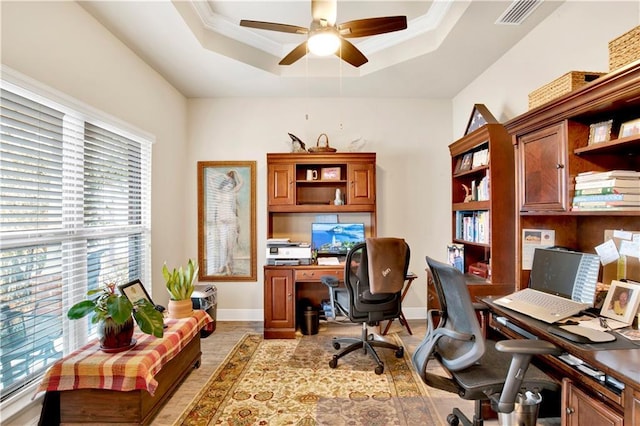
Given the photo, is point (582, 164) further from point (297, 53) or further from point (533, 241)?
point (297, 53)

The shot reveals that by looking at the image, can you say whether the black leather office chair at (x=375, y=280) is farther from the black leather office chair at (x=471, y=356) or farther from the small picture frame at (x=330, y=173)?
the small picture frame at (x=330, y=173)

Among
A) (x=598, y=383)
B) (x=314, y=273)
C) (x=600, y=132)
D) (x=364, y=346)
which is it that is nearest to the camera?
(x=598, y=383)

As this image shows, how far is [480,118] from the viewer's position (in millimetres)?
2732

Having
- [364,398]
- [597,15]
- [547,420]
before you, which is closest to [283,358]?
[364,398]

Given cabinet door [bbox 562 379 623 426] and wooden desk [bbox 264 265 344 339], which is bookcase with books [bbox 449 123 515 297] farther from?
wooden desk [bbox 264 265 344 339]

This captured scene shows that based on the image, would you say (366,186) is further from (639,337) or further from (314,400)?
(639,337)

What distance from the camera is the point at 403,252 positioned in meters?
2.54

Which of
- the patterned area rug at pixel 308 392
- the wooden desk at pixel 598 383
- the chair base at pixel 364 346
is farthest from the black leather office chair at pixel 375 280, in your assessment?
the wooden desk at pixel 598 383

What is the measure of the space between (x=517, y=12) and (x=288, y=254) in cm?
288

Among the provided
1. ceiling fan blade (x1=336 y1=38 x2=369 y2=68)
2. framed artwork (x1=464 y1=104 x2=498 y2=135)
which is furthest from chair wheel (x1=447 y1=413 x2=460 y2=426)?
ceiling fan blade (x1=336 y1=38 x2=369 y2=68)

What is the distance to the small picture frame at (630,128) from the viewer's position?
145 cm

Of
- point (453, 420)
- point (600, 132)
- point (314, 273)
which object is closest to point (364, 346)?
point (314, 273)

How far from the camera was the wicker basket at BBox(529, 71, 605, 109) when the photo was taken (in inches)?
65.3

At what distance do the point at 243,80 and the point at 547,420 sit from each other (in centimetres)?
391
